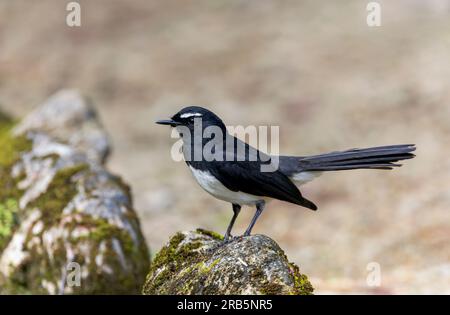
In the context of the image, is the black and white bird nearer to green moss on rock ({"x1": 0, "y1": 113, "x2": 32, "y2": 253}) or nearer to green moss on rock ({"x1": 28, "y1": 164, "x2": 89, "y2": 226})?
green moss on rock ({"x1": 28, "y1": 164, "x2": 89, "y2": 226})

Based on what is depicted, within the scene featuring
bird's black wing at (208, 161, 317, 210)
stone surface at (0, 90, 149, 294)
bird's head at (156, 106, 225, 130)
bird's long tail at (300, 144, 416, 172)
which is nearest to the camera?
bird's black wing at (208, 161, 317, 210)

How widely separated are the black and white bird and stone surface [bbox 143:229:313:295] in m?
0.42

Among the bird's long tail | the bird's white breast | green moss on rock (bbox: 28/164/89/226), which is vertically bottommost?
the bird's white breast

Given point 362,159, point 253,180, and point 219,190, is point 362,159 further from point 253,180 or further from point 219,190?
point 219,190

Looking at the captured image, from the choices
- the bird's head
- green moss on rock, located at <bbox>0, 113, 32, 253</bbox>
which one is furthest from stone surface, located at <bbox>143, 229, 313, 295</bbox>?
green moss on rock, located at <bbox>0, 113, 32, 253</bbox>

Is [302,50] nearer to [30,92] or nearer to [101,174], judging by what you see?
[30,92]

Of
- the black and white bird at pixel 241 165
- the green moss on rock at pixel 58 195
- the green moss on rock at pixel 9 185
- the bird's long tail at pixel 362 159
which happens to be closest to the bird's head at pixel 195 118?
the black and white bird at pixel 241 165

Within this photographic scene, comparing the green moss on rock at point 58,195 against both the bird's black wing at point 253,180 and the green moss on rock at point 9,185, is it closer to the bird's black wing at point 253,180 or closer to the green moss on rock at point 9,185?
the green moss on rock at point 9,185

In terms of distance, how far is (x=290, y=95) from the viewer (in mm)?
16250

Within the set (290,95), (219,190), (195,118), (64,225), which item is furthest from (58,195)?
(290,95)

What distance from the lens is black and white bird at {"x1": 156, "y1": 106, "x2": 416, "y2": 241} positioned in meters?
5.91

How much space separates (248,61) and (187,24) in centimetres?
291

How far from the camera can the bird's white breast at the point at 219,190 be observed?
5899mm

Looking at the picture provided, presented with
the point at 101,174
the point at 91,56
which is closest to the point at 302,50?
the point at 91,56
